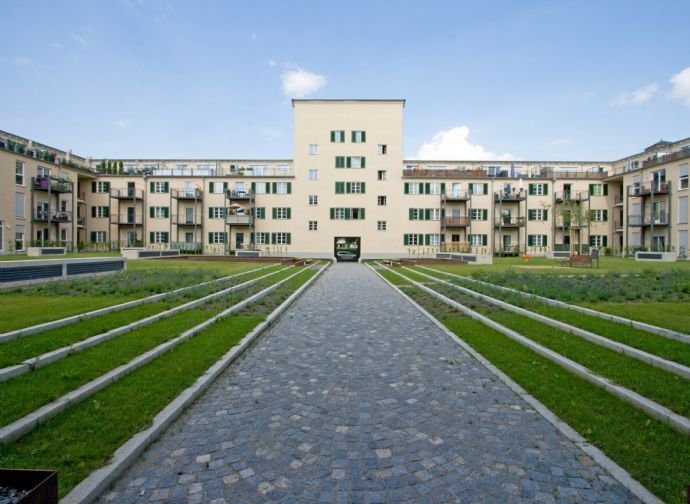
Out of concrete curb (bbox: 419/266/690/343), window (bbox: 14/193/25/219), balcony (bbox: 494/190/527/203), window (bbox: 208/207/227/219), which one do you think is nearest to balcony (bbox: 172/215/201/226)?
window (bbox: 208/207/227/219)

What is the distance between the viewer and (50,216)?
45.2 metres

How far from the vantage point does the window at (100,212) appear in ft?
183

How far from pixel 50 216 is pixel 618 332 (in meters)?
52.0

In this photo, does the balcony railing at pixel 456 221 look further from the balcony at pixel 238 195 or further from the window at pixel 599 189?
the balcony at pixel 238 195

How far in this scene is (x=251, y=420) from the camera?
4.57 metres

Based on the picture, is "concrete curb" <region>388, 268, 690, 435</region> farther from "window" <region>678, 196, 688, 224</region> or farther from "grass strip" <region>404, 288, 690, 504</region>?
"window" <region>678, 196, 688, 224</region>

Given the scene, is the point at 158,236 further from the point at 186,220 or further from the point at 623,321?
the point at 623,321

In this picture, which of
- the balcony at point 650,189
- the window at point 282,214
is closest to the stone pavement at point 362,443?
the window at point 282,214

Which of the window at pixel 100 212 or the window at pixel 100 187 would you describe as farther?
the window at pixel 100 187

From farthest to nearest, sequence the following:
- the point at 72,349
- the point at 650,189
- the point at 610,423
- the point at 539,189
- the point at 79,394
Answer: the point at 539,189, the point at 650,189, the point at 72,349, the point at 79,394, the point at 610,423

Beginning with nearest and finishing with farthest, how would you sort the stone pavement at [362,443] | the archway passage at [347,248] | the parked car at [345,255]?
the stone pavement at [362,443]
the parked car at [345,255]
the archway passage at [347,248]

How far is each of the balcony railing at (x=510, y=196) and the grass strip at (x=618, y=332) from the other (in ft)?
146

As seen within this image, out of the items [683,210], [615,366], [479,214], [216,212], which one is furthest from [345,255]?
[615,366]

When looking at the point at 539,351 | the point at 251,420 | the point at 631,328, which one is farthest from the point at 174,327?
the point at 631,328
